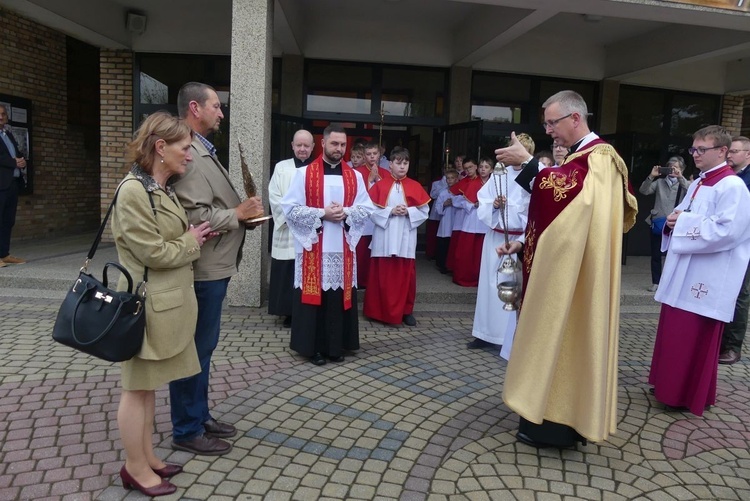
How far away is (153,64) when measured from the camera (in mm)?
10273

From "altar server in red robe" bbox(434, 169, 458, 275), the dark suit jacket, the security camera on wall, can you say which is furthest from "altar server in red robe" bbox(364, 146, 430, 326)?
the security camera on wall

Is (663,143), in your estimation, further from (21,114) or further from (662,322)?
(21,114)

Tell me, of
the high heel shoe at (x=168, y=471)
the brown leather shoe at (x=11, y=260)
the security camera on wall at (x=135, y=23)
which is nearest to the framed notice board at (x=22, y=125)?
the security camera on wall at (x=135, y=23)

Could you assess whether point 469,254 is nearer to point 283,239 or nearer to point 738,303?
point 283,239

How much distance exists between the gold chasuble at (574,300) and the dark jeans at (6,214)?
7.34 metres

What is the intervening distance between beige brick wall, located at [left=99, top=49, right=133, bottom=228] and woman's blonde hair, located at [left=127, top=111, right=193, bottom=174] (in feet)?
27.0

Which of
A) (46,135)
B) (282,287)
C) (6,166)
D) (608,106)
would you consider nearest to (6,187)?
(6,166)

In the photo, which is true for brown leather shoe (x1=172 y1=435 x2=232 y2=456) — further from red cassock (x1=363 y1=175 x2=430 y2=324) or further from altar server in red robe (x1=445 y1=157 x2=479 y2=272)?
altar server in red robe (x1=445 y1=157 x2=479 y2=272)

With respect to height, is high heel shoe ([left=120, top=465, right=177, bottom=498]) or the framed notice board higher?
the framed notice board

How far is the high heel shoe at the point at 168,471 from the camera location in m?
3.00

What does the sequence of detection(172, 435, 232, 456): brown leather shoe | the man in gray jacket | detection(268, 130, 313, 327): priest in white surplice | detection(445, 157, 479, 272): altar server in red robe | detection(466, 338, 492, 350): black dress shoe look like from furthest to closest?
detection(445, 157, 479, 272): altar server in red robe, detection(268, 130, 313, 327): priest in white surplice, detection(466, 338, 492, 350): black dress shoe, detection(172, 435, 232, 456): brown leather shoe, the man in gray jacket

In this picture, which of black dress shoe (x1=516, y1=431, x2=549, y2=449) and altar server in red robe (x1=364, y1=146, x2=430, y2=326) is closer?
→ black dress shoe (x1=516, y1=431, x2=549, y2=449)

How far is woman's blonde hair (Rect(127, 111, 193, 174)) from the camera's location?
2729 millimetres

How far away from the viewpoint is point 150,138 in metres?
2.73
